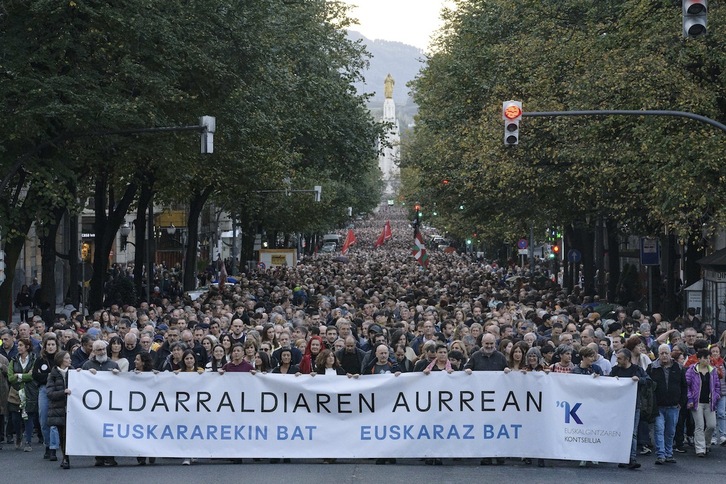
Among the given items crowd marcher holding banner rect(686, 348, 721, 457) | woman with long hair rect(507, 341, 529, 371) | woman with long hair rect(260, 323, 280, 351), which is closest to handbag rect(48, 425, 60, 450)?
woman with long hair rect(260, 323, 280, 351)

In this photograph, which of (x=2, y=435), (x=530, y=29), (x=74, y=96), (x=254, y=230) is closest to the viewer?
(x=2, y=435)

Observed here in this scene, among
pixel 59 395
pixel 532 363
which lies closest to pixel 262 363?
pixel 59 395

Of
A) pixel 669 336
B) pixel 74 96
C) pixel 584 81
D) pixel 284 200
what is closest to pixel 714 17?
pixel 584 81

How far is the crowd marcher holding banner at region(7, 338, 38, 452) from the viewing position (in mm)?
16406

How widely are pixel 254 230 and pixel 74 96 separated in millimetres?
46288

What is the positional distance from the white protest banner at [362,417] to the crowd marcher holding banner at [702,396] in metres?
1.97

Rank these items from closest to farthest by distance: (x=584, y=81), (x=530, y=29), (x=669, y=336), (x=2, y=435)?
(x=2, y=435) < (x=669, y=336) < (x=584, y=81) < (x=530, y=29)

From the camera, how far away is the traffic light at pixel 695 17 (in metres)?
11.9

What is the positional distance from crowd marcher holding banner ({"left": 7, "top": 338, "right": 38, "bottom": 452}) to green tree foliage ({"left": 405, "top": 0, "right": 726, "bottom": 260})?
1290cm

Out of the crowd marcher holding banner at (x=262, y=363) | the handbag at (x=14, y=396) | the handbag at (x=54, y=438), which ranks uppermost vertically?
the crowd marcher holding banner at (x=262, y=363)

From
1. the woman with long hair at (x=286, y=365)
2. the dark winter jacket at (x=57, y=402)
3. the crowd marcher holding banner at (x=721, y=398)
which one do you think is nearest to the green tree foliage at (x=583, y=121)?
the crowd marcher holding banner at (x=721, y=398)

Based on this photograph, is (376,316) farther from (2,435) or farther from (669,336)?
(2,435)

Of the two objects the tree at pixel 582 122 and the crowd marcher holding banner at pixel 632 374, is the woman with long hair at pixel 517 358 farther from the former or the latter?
the tree at pixel 582 122

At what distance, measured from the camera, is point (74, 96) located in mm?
26203
